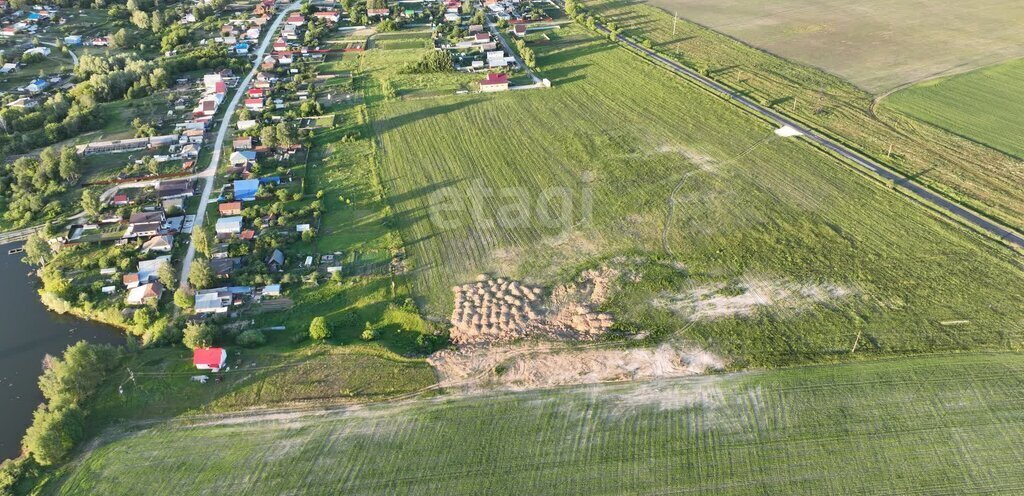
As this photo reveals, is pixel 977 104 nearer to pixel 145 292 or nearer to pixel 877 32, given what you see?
pixel 877 32

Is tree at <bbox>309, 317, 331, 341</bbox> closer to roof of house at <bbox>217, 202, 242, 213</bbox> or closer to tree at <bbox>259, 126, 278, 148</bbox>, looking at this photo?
roof of house at <bbox>217, 202, 242, 213</bbox>

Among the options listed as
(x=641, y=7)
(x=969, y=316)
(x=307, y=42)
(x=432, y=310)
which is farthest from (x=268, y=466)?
(x=641, y=7)

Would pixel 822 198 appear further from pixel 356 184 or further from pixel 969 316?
pixel 356 184

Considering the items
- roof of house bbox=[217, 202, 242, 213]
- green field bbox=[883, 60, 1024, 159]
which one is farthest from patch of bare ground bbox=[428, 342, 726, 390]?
green field bbox=[883, 60, 1024, 159]

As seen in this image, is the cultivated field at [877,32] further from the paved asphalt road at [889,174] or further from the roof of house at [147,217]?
the roof of house at [147,217]

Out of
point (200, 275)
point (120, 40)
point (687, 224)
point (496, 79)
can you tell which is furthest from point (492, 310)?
point (120, 40)

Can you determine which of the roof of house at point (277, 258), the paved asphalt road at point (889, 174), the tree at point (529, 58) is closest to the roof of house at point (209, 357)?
the roof of house at point (277, 258)
